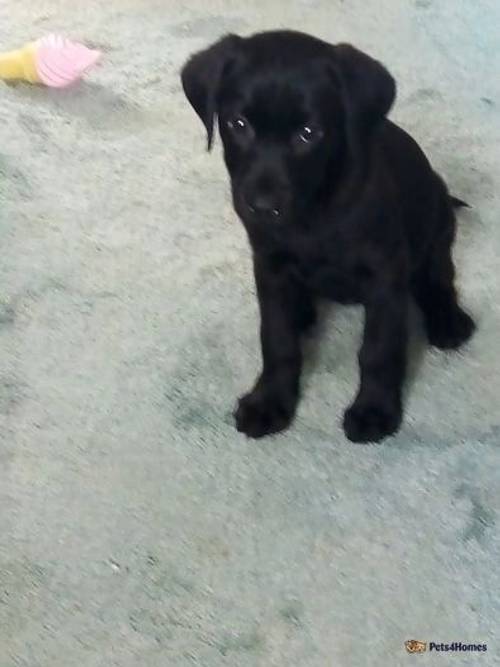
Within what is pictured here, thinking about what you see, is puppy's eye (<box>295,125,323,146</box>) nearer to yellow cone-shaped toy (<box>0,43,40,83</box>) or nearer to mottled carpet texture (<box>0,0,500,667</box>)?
mottled carpet texture (<box>0,0,500,667</box>)

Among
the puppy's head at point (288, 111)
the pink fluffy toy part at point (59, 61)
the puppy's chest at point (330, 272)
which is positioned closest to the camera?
the puppy's head at point (288, 111)

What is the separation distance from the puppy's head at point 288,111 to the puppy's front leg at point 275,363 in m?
0.18

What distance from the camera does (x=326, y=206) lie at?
1.41 meters

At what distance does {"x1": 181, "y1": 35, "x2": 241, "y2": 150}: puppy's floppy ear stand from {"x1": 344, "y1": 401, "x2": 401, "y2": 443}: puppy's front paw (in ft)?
1.46

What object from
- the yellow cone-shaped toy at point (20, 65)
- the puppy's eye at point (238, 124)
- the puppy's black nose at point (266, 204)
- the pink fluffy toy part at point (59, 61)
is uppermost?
the puppy's eye at point (238, 124)

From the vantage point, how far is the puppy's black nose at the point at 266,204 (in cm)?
133

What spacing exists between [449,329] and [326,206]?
14.8 inches

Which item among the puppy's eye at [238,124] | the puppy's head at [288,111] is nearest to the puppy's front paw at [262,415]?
the puppy's head at [288,111]

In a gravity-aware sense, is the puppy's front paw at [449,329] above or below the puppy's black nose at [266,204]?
below

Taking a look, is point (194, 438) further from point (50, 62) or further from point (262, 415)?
point (50, 62)

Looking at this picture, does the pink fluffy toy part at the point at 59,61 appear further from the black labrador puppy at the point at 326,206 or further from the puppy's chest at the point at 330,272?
the puppy's chest at the point at 330,272

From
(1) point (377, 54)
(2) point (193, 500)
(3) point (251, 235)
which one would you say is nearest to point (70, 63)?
(1) point (377, 54)

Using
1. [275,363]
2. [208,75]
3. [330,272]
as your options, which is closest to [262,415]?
[275,363]

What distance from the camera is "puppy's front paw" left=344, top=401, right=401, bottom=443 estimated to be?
1567mm
